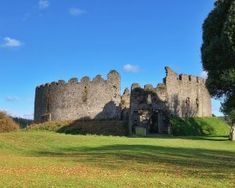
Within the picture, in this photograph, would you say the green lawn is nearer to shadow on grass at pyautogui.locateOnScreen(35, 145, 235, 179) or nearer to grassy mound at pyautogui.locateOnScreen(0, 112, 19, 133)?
shadow on grass at pyautogui.locateOnScreen(35, 145, 235, 179)

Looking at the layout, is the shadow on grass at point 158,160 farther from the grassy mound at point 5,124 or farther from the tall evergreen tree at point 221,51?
the grassy mound at point 5,124

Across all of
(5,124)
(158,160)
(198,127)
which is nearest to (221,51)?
(158,160)

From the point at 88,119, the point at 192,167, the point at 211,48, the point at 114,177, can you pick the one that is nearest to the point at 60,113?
the point at 88,119

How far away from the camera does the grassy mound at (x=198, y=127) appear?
200 ft

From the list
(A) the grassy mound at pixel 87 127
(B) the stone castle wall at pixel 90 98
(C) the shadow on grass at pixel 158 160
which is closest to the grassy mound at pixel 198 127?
(A) the grassy mound at pixel 87 127

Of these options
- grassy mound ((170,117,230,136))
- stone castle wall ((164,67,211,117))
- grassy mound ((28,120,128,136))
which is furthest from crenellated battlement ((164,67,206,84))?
grassy mound ((28,120,128,136))

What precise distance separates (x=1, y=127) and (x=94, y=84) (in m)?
15.0

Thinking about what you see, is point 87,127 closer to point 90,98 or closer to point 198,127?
point 90,98

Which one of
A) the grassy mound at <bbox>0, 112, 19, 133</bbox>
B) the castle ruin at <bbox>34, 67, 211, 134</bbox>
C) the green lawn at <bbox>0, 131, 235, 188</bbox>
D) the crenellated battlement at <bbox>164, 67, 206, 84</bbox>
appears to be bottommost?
the green lawn at <bbox>0, 131, 235, 188</bbox>

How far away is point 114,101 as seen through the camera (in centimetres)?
6188

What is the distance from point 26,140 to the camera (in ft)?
123

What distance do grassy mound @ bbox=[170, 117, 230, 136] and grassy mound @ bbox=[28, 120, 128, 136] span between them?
252 inches

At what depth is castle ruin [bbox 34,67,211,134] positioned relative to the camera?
61031 millimetres

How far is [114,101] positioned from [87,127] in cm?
499
